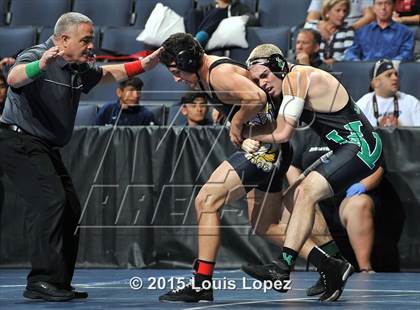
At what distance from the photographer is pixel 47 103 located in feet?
22.8

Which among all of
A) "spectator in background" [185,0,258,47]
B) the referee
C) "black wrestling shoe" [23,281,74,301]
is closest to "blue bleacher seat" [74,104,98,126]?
"spectator in background" [185,0,258,47]

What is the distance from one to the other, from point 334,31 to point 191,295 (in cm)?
551

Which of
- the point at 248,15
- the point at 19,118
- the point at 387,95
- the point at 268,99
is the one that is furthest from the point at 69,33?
the point at 248,15

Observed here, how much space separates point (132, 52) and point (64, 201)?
5290mm

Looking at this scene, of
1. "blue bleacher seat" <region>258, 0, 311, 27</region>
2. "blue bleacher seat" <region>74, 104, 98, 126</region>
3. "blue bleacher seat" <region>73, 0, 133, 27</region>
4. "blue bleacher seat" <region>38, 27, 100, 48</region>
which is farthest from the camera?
"blue bleacher seat" <region>73, 0, 133, 27</region>

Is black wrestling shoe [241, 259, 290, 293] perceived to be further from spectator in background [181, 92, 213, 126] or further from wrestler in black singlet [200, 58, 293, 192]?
spectator in background [181, 92, 213, 126]

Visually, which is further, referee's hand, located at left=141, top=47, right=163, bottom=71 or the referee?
referee's hand, located at left=141, top=47, right=163, bottom=71

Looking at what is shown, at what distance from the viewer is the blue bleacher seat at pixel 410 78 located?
1059cm

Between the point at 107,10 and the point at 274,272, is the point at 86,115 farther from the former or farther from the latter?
the point at 274,272

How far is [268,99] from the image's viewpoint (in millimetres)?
7180

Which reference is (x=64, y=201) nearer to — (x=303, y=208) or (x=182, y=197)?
(x=303, y=208)

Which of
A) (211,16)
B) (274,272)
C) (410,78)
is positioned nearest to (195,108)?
(211,16)

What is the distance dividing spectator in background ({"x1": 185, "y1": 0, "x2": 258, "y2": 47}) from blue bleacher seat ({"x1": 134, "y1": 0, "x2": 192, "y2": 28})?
0.57 m

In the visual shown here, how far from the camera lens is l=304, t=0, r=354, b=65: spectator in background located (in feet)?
37.6
